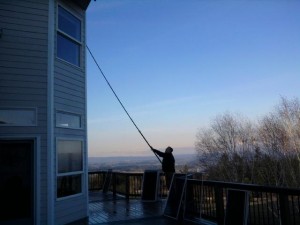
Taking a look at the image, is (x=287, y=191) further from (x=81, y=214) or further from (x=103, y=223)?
(x=81, y=214)

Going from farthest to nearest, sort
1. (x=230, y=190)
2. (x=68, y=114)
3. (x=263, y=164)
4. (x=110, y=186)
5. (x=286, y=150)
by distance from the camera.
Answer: (x=263, y=164) < (x=286, y=150) < (x=110, y=186) < (x=68, y=114) < (x=230, y=190)

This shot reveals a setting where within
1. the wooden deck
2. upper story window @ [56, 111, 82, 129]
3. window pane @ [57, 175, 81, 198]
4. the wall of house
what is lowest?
the wooden deck

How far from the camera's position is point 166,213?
9312mm

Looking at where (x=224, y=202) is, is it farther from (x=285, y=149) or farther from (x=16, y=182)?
(x=285, y=149)

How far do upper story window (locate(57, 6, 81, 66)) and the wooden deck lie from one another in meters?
4.18

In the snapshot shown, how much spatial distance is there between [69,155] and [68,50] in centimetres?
278

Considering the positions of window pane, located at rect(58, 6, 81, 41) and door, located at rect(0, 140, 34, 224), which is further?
window pane, located at rect(58, 6, 81, 41)

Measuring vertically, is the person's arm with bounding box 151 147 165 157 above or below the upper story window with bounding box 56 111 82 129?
below

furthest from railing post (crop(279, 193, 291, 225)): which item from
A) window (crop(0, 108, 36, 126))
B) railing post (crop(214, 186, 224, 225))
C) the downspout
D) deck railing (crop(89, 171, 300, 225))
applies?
window (crop(0, 108, 36, 126))

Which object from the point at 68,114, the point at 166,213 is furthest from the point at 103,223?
the point at 68,114

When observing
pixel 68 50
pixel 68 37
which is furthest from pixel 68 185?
pixel 68 37

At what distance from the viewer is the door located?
789cm

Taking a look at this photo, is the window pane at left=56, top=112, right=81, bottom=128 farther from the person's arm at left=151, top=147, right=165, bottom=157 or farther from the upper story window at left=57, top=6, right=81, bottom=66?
the person's arm at left=151, top=147, right=165, bottom=157

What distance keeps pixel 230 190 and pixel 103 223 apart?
3.19m
